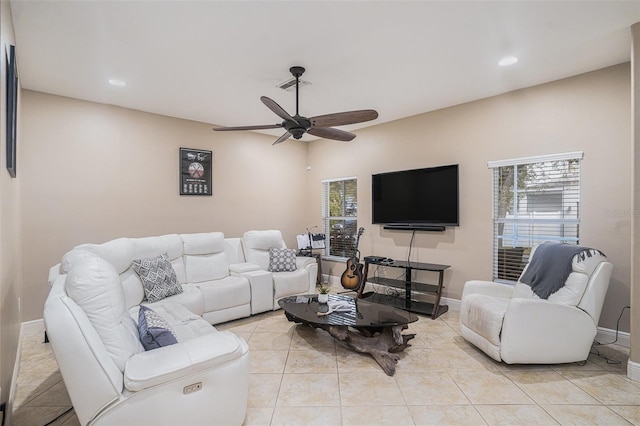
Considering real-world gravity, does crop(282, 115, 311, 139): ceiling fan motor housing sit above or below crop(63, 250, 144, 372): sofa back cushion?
above

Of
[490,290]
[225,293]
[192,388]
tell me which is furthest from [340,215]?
[192,388]

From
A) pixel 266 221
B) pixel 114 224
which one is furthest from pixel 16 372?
pixel 266 221

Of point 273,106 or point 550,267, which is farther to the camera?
point 550,267

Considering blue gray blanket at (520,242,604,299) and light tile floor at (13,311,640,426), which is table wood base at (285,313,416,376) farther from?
blue gray blanket at (520,242,604,299)

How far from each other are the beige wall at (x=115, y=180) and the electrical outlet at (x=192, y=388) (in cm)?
320

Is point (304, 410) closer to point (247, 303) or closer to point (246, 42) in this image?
point (247, 303)

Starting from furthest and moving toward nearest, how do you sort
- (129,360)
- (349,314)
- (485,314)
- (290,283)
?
(290,283)
(349,314)
(485,314)
(129,360)

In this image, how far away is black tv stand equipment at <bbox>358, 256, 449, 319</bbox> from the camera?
4.15 m

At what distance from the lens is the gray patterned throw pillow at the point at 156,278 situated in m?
3.28

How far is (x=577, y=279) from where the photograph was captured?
110 inches

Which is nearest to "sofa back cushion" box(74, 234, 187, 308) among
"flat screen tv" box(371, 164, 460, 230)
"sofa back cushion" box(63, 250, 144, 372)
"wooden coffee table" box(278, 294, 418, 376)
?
"sofa back cushion" box(63, 250, 144, 372)

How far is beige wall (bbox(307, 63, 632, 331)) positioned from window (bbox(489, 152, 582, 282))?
3.4 inches

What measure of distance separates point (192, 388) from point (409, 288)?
3228 millimetres

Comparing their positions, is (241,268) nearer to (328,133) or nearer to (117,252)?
(117,252)
